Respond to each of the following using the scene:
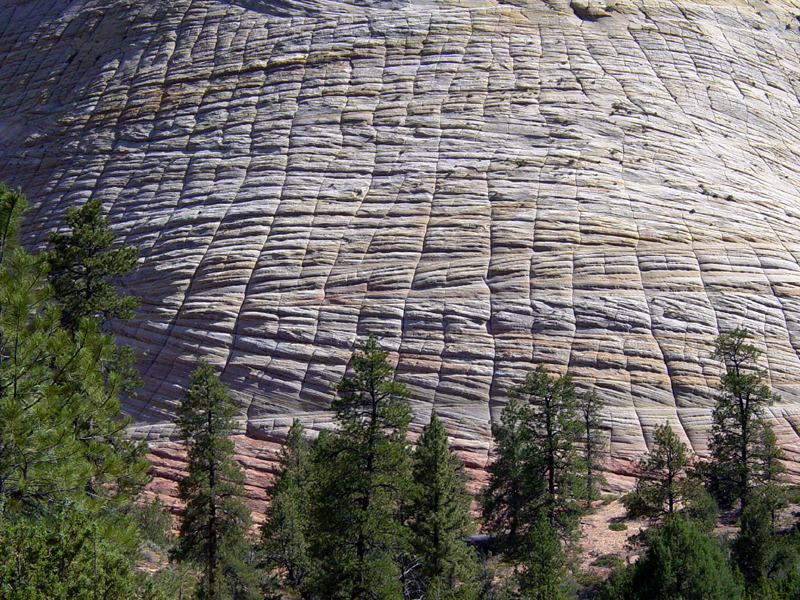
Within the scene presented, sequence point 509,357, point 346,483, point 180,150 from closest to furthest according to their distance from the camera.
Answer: point 346,483 → point 509,357 → point 180,150

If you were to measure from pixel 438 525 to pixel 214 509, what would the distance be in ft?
18.6

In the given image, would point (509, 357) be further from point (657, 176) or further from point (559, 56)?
point (559, 56)

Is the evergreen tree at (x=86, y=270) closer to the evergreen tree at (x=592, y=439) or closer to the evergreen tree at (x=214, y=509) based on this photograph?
→ the evergreen tree at (x=214, y=509)

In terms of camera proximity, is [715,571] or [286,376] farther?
[286,376]

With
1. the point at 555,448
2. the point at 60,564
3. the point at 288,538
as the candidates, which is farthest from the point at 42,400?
the point at 555,448

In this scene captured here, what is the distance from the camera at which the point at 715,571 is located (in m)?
14.2

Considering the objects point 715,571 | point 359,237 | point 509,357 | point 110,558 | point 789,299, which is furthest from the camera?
point 359,237

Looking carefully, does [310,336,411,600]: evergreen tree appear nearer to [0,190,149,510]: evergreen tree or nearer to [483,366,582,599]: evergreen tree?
[483,366,582,599]: evergreen tree

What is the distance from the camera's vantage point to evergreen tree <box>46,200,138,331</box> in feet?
62.8

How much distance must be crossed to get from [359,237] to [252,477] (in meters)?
13.0

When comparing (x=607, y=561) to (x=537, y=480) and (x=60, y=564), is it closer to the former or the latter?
(x=537, y=480)

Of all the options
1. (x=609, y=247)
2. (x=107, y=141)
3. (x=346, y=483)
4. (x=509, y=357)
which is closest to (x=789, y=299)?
(x=609, y=247)

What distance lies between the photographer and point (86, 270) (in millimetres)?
19719

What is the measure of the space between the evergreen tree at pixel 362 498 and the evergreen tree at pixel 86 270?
7207 mm
